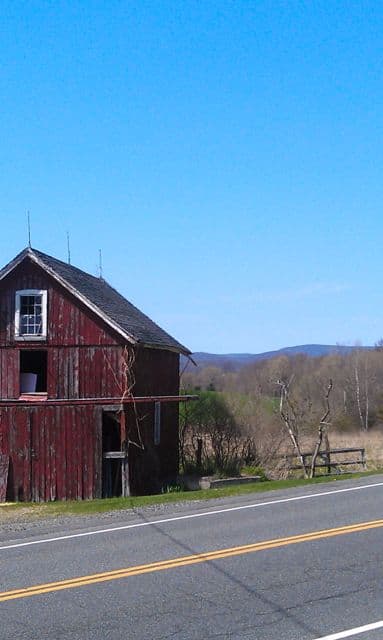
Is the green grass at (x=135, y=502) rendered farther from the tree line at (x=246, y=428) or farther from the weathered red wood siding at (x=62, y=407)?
the tree line at (x=246, y=428)

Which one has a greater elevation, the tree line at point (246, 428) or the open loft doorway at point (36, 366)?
the open loft doorway at point (36, 366)

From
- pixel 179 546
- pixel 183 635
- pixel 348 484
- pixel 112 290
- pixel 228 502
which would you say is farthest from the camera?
pixel 112 290

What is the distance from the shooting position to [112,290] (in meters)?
29.6

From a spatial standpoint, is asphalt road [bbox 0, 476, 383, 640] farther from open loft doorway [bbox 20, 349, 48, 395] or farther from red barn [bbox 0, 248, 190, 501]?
open loft doorway [bbox 20, 349, 48, 395]

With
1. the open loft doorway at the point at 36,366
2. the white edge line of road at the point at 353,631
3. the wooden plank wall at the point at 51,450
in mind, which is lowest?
the white edge line of road at the point at 353,631

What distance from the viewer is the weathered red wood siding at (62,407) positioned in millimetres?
22594

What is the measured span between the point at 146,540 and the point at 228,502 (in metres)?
4.56

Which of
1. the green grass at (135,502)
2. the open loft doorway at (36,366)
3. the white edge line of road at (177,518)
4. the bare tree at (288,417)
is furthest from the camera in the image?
the open loft doorway at (36,366)

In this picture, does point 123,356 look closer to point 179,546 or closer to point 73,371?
point 73,371

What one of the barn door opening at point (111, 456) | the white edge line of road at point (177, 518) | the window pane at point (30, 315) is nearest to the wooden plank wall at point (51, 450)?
the barn door opening at point (111, 456)

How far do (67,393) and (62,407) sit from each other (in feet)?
1.96

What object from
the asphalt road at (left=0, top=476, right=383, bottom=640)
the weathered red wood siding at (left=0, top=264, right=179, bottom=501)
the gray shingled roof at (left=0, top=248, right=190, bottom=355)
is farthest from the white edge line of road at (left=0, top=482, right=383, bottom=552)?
the gray shingled roof at (left=0, top=248, right=190, bottom=355)

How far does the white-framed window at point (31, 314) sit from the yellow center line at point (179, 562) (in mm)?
13165

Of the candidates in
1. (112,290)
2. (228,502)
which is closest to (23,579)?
(228,502)
